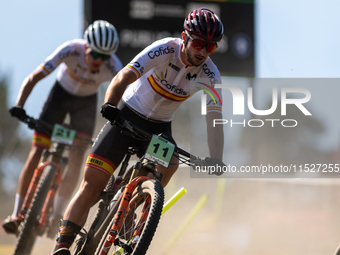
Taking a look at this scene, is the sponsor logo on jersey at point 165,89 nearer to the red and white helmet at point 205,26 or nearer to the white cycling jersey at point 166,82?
the white cycling jersey at point 166,82

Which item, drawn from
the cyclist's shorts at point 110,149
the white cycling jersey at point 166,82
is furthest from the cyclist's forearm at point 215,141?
the cyclist's shorts at point 110,149

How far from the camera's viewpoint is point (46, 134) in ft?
19.0

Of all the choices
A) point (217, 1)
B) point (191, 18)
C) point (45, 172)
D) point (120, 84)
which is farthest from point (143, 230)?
point (217, 1)

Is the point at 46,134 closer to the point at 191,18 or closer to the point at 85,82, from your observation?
the point at 85,82

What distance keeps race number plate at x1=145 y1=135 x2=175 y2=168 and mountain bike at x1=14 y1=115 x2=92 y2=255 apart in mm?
2254

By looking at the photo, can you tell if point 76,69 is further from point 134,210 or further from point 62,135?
point 134,210

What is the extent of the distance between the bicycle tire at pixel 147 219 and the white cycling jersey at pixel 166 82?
3.04 ft

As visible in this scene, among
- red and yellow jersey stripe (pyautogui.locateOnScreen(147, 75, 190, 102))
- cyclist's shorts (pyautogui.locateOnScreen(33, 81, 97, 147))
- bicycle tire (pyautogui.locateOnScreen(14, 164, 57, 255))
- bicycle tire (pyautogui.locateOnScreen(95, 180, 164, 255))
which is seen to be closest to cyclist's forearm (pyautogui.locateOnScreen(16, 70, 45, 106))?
cyclist's shorts (pyautogui.locateOnScreen(33, 81, 97, 147))

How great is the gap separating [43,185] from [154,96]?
2220 millimetres

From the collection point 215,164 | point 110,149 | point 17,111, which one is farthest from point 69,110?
point 215,164

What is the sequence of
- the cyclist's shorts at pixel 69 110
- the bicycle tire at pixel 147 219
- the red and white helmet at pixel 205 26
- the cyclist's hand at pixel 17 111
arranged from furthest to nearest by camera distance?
the cyclist's shorts at pixel 69 110 → the cyclist's hand at pixel 17 111 → the red and white helmet at pixel 205 26 → the bicycle tire at pixel 147 219

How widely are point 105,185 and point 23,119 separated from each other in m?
2.07

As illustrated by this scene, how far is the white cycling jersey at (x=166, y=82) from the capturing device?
12.7 feet

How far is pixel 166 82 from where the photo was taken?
13.1 ft
